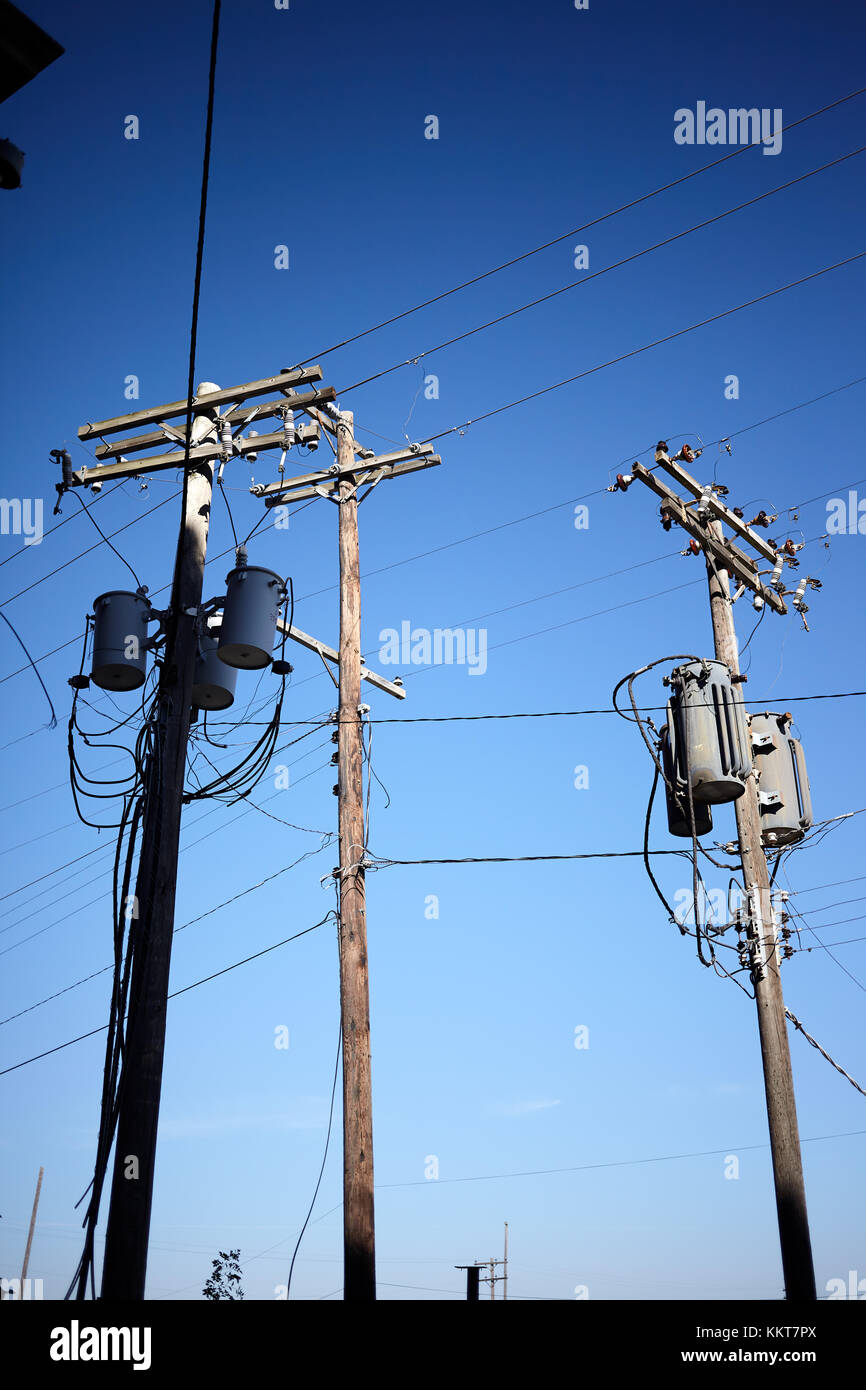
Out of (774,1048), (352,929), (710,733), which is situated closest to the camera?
(774,1048)

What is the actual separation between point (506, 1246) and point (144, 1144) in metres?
60.4

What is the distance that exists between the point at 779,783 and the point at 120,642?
6728mm

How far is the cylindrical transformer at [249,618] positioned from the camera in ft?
28.7

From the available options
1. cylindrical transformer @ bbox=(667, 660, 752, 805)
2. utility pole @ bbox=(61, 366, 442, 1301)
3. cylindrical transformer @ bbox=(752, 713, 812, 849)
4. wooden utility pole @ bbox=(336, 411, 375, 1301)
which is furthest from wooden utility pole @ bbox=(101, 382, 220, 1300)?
cylindrical transformer @ bbox=(752, 713, 812, 849)

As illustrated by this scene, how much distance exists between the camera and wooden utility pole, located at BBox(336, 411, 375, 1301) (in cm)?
977

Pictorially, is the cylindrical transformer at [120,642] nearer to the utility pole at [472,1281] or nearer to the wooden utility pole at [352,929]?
the wooden utility pole at [352,929]

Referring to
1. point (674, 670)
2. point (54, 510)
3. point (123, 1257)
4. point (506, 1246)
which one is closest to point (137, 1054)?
point (123, 1257)

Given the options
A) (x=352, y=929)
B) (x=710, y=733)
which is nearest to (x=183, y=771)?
(x=352, y=929)

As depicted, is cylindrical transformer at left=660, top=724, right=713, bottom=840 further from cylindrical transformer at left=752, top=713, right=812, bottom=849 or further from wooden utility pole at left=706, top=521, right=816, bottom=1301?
cylindrical transformer at left=752, top=713, right=812, bottom=849

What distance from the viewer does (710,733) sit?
38.1 ft

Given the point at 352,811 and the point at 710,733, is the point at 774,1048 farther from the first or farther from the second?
the point at 352,811

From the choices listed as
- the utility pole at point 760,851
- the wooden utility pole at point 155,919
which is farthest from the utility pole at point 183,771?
the utility pole at point 760,851

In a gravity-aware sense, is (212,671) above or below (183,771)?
above
